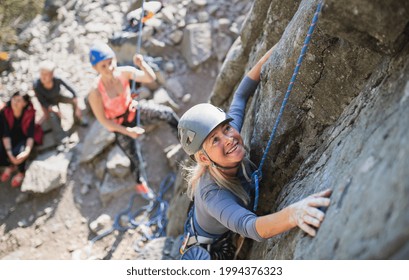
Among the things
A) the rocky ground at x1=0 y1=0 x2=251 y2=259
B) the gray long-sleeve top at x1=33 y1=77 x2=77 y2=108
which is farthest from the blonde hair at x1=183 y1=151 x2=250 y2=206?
the gray long-sleeve top at x1=33 y1=77 x2=77 y2=108

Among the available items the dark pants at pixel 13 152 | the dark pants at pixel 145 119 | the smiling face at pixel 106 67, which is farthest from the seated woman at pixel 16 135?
the smiling face at pixel 106 67

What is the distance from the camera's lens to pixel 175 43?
8.44 m

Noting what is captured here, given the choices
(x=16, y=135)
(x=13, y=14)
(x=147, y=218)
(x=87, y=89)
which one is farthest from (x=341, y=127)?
(x=13, y=14)

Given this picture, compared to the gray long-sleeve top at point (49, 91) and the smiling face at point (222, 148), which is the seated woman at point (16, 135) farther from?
the smiling face at point (222, 148)

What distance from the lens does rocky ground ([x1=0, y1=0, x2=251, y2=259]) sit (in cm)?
674

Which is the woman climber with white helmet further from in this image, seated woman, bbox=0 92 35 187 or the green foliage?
the green foliage

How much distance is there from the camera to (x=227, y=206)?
260 cm

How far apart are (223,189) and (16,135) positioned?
5905 mm

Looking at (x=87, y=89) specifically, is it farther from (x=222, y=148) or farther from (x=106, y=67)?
(x=222, y=148)

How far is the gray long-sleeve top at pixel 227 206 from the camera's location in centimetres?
243

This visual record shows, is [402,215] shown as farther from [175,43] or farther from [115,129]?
[175,43]

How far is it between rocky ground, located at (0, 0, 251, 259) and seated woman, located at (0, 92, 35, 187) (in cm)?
34

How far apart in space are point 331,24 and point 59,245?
651 cm

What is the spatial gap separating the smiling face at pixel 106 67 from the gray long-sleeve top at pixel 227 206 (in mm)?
2213
